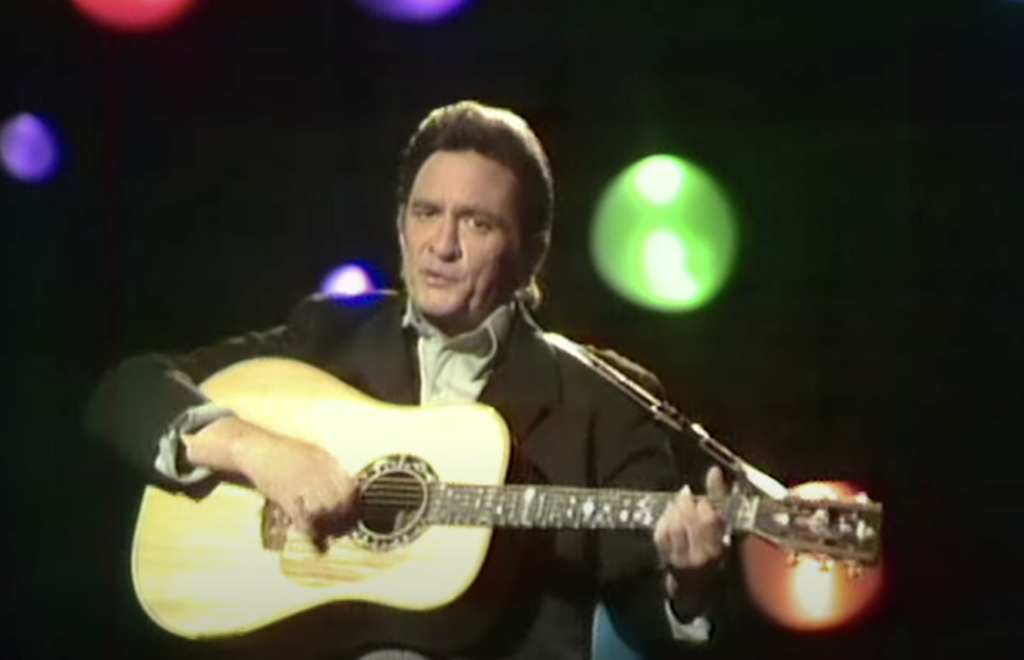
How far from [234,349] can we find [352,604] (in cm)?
30

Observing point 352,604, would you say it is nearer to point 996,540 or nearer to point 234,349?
point 234,349

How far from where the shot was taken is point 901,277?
181 cm

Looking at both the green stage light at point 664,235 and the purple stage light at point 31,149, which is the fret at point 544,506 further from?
the purple stage light at point 31,149

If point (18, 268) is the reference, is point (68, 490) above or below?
below

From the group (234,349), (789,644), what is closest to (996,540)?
(789,644)

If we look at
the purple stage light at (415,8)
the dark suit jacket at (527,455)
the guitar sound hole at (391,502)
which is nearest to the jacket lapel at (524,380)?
the dark suit jacket at (527,455)

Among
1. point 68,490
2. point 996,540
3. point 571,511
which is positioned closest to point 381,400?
point 571,511

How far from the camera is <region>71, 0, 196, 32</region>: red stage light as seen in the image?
191 centimetres

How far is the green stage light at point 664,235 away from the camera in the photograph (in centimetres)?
182

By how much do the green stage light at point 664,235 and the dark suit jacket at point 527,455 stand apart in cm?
9

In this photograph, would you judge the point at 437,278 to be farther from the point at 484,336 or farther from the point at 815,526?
the point at 815,526

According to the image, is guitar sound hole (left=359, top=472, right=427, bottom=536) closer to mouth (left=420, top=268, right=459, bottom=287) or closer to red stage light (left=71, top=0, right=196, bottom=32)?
mouth (left=420, top=268, right=459, bottom=287)

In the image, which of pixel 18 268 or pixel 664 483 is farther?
pixel 18 268

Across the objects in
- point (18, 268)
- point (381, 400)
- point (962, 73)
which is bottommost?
point (381, 400)
